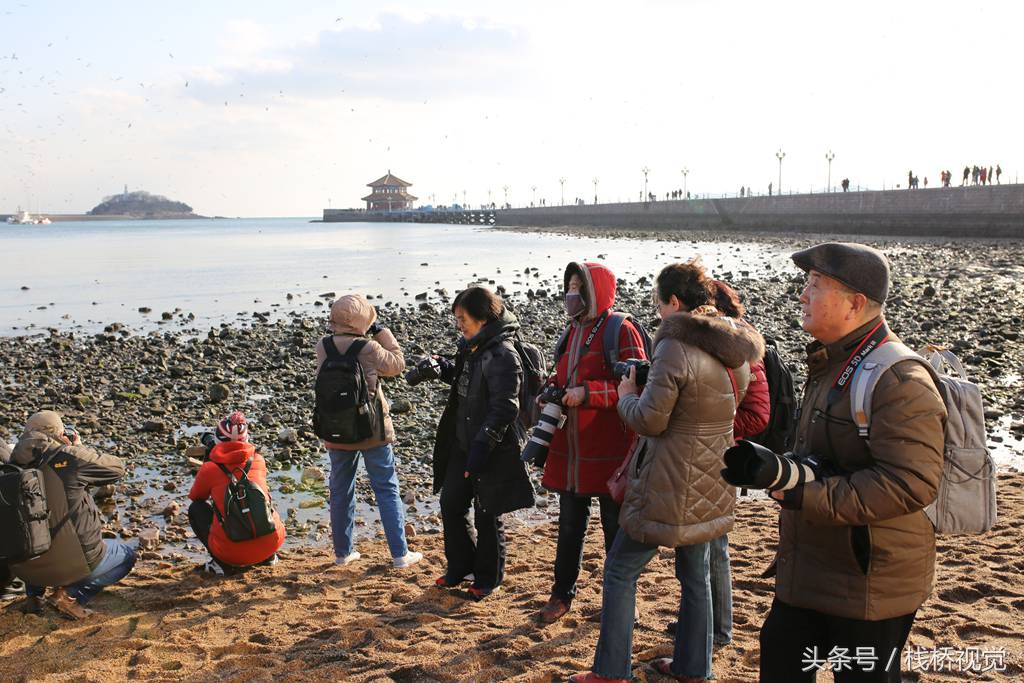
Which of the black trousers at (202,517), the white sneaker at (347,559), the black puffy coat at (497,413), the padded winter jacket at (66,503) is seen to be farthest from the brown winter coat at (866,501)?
the black trousers at (202,517)

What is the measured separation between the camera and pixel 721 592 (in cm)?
404

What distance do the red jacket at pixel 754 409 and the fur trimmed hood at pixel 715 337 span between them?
600 millimetres

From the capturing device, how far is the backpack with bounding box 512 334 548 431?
4.63 m

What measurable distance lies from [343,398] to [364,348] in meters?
0.33

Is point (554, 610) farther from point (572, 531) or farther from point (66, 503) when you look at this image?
point (66, 503)

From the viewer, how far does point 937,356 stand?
274 cm

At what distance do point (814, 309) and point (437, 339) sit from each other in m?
14.1

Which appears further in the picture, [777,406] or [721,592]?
[777,406]

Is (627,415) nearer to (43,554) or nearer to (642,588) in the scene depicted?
(642,588)

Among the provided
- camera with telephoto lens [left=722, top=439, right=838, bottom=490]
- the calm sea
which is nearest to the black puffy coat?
camera with telephoto lens [left=722, top=439, right=838, bottom=490]

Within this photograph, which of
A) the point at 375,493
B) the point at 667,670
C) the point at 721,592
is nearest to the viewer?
the point at 667,670

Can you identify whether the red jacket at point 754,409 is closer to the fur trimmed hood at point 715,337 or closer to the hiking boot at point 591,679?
the fur trimmed hood at point 715,337

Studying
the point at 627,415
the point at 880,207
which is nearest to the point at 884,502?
the point at 627,415

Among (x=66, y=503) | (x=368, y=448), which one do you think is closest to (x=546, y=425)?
(x=368, y=448)
